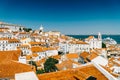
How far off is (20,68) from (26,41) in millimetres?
69582

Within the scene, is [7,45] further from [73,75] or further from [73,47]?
[73,75]

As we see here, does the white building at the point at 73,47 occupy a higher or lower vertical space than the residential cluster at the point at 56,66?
lower

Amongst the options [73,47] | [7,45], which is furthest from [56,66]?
[73,47]

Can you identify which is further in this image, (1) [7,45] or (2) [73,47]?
(2) [73,47]

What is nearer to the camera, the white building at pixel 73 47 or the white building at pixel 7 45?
the white building at pixel 7 45

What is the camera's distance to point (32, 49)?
81438 mm

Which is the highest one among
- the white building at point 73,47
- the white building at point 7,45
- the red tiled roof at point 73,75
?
the red tiled roof at point 73,75

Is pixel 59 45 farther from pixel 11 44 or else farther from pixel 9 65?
pixel 9 65

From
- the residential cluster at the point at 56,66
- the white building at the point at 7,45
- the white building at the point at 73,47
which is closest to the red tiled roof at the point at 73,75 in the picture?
the residential cluster at the point at 56,66

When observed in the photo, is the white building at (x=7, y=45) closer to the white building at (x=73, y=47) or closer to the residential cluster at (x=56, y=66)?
the residential cluster at (x=56, y=66)

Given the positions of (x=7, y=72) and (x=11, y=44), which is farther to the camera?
(x=11, y=44)

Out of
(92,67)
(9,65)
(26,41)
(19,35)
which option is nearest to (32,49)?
(26,41)

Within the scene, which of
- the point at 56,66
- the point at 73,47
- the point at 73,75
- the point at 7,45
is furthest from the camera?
the point at 73,47

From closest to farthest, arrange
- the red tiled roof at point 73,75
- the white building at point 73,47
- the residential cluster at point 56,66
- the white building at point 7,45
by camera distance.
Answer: the red tiled roof at point 73,75
the residential cluster at point 56,66
the white building at point 7,45
the white building at point 73,47
